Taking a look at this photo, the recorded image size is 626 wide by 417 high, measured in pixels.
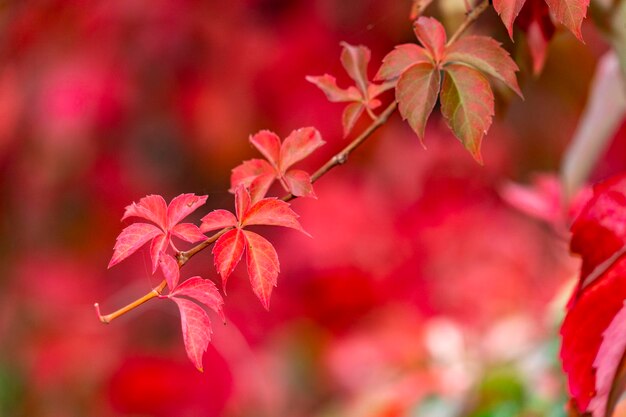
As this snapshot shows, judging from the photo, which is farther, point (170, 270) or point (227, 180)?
point (227, 180)

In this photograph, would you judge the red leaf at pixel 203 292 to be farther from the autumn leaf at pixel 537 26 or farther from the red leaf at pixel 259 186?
the autumn leaf at pixel 537 26

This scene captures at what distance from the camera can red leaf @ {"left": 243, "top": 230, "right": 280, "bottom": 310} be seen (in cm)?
25

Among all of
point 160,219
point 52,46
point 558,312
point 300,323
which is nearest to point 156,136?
point 52,46

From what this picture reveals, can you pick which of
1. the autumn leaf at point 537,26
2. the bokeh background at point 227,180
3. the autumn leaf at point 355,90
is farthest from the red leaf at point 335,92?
the bokeh background at point 227,180

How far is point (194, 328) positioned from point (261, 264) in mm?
28

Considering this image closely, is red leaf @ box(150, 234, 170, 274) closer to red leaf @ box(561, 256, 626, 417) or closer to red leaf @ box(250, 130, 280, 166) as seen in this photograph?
red leaf @ box(250, 130, 280, 166)

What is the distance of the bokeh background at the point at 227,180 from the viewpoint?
1047 mm

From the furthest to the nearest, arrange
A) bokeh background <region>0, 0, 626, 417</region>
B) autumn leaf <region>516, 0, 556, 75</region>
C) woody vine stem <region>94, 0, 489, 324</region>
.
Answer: bokeh background <region>0, 0, 626, 417</region> < autumn leaf <region>516, 0, 556, 75</region> < woody vine stem <region>94, 0, 489, 324</region>

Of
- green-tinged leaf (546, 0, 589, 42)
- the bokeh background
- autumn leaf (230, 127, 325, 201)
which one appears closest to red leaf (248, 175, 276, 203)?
autumn leaf (230, 127, 325, 201)

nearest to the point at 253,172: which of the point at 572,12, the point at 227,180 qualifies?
the point at 572,12

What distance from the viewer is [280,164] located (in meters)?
0.28

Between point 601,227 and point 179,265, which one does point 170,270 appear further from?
point 601,227

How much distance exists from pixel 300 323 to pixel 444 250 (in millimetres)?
229

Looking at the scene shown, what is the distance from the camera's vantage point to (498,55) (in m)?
0.27
